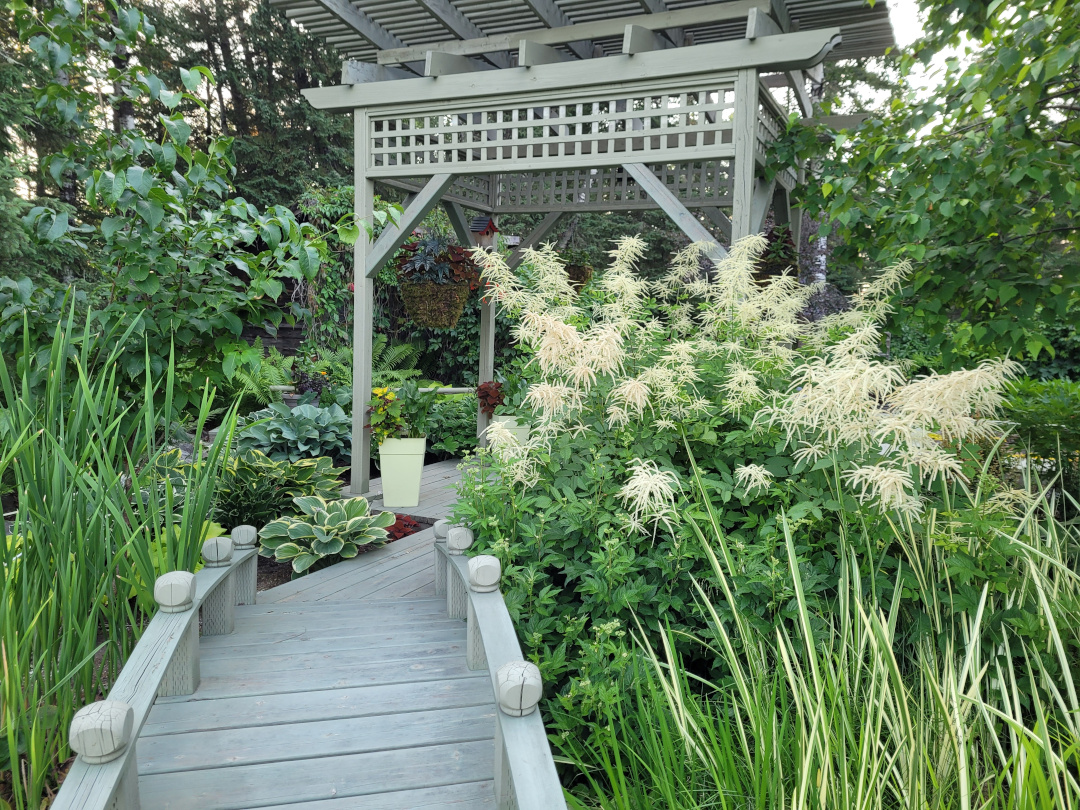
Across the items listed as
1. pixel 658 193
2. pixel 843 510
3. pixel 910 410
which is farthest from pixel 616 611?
pixel 658 193

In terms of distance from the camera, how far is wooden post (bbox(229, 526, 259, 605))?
258 centimetres

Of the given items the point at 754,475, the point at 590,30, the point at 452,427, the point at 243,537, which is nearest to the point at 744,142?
the point at 590,30

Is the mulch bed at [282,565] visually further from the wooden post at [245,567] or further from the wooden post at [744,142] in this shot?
the wooden post at [744,142]

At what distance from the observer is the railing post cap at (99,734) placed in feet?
4.13

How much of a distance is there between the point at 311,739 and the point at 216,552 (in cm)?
78

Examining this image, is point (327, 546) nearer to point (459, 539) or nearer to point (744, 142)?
point (459, 539)

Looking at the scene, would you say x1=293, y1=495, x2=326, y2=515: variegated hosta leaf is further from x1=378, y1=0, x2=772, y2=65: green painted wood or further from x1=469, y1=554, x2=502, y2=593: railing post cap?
x1=378, y1=0, x2=772, y2=65: green painted wood

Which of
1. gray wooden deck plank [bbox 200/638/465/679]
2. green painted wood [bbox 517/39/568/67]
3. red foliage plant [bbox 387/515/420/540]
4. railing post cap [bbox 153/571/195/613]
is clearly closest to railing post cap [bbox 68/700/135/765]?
railing post cap [bbox 153/571/195/613]

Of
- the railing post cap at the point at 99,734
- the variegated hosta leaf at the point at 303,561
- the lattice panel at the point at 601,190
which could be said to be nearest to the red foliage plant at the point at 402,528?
the variegated hosta leaf at the point at 303,561

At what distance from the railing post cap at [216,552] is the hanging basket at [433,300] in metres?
2.90

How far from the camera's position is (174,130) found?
81.7 inches

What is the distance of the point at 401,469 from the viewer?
4.41 meters

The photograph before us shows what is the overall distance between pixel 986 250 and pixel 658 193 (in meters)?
1.50

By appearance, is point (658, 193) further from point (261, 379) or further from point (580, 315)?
point (261, 379)
